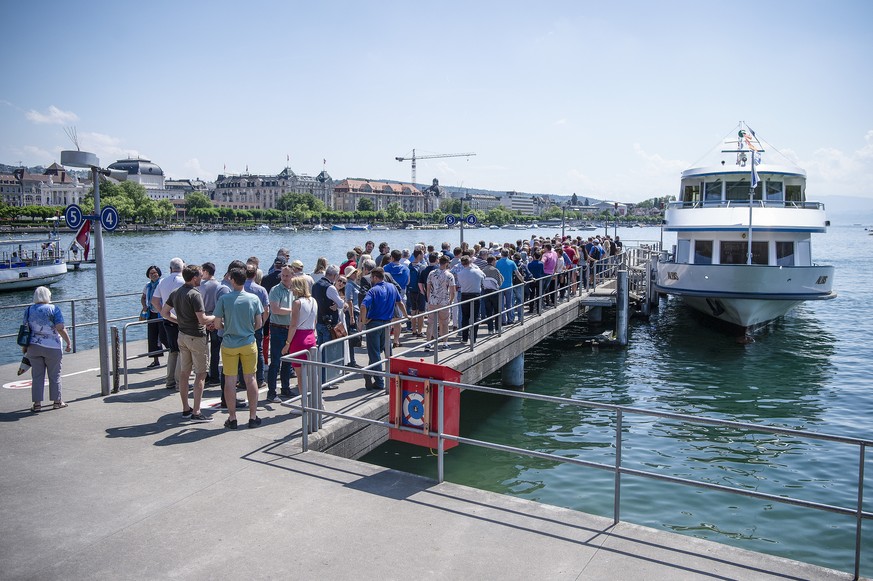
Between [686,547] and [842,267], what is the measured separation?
73.2 meters

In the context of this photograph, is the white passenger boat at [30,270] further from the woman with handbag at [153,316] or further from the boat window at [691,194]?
the boat window at [691,194]

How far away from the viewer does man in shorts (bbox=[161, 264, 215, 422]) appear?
8.28 meters

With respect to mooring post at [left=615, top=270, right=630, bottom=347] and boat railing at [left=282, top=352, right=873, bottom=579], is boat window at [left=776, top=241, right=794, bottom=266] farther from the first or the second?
boat railing at [left=282, top=352, right=873, bottom=579]

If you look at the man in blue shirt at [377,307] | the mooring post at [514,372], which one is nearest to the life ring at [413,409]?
the man in blue shirt at [377,307]

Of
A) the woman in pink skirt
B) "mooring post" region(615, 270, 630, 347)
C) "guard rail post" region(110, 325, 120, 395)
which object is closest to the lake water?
"mooring post" region(615, 270, 630, 347)

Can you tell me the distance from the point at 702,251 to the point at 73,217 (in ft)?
63.4

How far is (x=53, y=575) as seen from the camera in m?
4.77

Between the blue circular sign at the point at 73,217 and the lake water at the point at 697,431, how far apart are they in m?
5.45

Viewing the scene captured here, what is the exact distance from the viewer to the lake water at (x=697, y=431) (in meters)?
8.98

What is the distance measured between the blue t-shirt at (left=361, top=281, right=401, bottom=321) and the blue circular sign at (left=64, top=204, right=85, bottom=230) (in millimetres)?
4147

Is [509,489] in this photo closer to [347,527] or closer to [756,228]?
[347,527]

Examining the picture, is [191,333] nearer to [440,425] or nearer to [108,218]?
[108,218]

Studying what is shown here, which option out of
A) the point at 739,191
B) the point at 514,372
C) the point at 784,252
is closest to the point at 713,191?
the point at 739,191

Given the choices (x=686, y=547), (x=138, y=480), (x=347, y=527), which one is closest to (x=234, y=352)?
(x=138, y=480)
